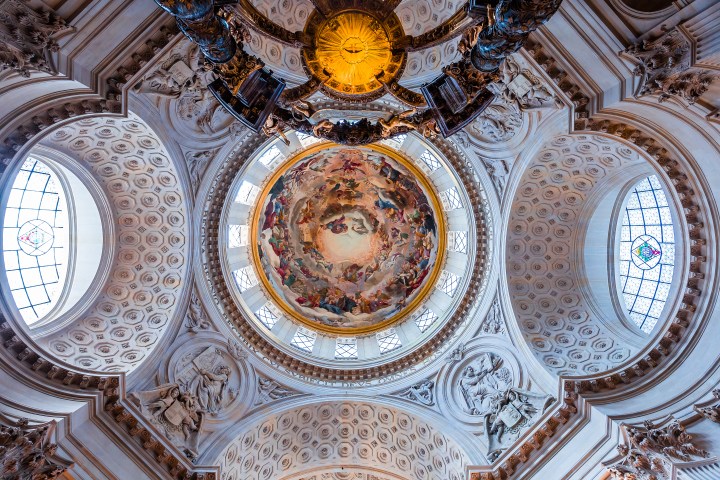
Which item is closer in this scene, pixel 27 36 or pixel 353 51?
pixel 27 36

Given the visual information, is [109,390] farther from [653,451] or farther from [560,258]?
[560,258]

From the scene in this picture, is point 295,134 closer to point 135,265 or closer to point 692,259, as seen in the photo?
point 135,265

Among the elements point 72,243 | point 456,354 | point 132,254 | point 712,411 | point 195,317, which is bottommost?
point 456,354

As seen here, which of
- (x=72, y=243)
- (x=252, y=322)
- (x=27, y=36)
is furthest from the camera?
(x=252, y=322)

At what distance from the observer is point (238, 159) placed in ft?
50.8

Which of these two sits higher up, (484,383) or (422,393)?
(484,383)

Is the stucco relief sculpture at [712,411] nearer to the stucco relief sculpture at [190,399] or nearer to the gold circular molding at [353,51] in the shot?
the gold circular molding at [353,51]

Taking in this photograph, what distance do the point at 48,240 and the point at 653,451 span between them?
1700 centimetres

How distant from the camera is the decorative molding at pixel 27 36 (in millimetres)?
8039

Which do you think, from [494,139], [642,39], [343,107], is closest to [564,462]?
[494,139]

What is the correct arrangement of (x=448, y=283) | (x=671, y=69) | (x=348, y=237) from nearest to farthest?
1. (x=671, y=69)
2. (x=448, y=283)
3. (x=348, y=237)

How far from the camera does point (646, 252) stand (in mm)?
14602

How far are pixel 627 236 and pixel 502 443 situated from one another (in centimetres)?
765

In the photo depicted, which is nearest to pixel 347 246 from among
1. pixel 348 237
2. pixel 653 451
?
pixel 348 237
